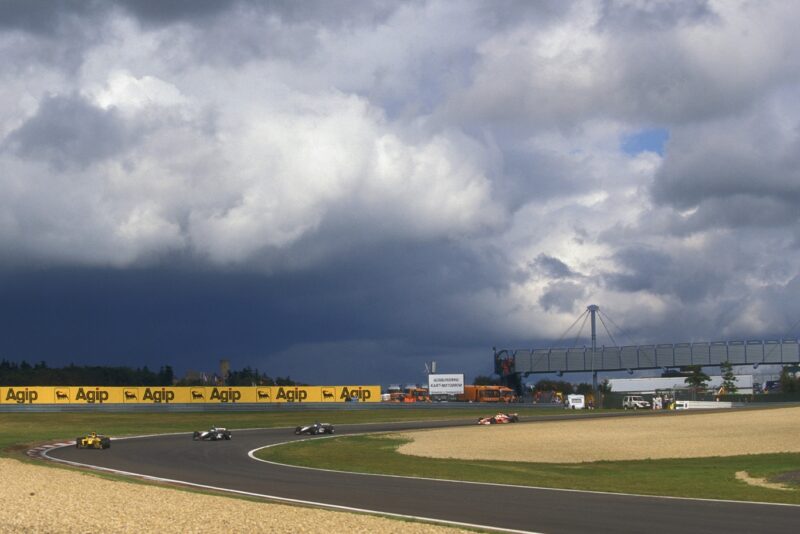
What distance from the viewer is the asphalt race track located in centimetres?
2195

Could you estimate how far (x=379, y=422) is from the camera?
92.4 m

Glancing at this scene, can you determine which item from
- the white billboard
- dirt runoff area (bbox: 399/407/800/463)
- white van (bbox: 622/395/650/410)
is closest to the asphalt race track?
dirt runoff area (bbox: 399/407/800/463)

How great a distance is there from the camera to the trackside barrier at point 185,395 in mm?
112875

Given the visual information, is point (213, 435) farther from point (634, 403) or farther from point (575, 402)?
point (634, 403)

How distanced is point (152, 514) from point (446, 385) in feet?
447

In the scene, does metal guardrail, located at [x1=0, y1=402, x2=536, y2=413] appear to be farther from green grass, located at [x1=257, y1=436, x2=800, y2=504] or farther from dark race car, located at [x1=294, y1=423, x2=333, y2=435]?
green grass, located at [x1=257, y1=436, x2=800, y2=504]

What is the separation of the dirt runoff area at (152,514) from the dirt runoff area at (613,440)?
2315 cm

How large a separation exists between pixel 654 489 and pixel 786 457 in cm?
1609

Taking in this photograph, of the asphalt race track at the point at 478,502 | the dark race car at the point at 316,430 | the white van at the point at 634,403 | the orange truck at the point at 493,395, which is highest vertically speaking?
the asphalt race track at the point at 478,502

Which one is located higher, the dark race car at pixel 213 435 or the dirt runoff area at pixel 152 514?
the dirt runoff area at pixel 152 514

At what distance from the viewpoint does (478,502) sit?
88.7ft

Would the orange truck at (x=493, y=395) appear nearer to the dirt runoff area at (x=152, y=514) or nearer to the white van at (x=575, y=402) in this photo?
the white van at (x=575, y=402)

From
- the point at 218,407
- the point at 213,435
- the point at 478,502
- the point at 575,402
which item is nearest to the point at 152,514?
the point at 478,502

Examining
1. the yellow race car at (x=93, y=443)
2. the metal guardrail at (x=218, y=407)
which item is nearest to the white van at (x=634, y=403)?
the metal guardrail at (x=218, y=407)
